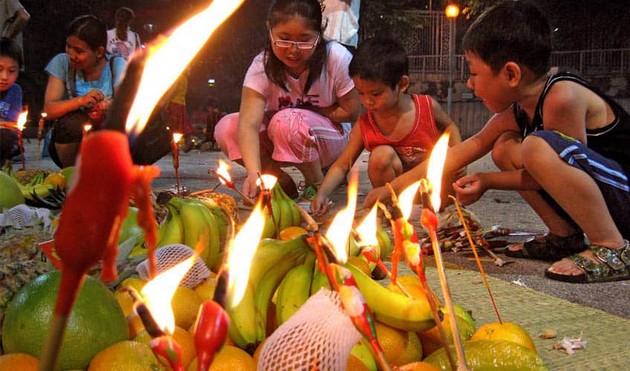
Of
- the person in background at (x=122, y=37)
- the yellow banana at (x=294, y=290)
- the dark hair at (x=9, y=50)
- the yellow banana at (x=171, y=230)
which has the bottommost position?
the yellow banana at (x=171, y=230)

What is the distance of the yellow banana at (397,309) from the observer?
117cm

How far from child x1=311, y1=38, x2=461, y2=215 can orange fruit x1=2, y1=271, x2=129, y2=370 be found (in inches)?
86.9

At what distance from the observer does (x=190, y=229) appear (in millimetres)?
2051

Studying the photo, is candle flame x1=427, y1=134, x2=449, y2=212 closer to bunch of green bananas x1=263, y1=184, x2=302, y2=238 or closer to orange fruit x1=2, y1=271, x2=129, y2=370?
orange fruit x1=2, y1=271, x2=129, y2=370

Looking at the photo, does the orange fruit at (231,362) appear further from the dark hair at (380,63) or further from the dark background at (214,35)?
the dark background at (214,35)

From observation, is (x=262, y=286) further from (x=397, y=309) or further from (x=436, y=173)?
(x=436, y=173)

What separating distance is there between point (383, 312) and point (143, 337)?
20.5 inches

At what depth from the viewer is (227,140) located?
4.51 m

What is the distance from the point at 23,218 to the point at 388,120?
231cm

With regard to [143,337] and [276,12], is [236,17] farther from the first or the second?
[143,337]

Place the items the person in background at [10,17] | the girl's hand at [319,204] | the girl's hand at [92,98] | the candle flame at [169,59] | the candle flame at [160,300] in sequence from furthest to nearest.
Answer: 1. the person in background at [10,17]
2. the girl's hand at [92,98]
3. the girl's hand at [319,204]
4. the candle flame at [160,300]
5. the candle flame at [169,59]

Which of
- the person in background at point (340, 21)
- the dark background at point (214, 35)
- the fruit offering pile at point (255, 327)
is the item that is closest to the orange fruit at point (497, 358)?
the fruit offering pile at point (255, 327)

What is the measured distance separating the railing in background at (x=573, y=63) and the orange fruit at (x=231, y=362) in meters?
18.4

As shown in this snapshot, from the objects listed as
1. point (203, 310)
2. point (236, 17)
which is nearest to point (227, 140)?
point (203, 310)
